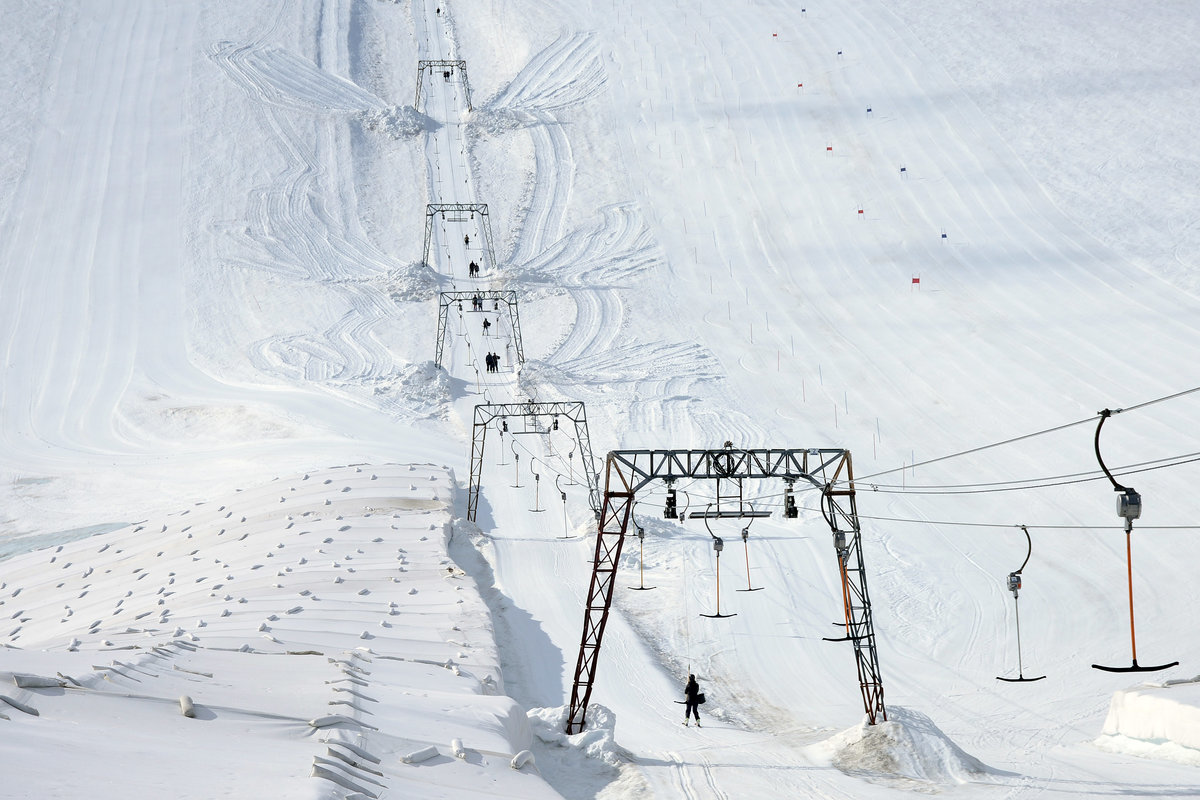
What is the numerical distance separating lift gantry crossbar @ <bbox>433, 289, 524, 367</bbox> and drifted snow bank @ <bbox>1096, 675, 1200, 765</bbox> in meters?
27.2

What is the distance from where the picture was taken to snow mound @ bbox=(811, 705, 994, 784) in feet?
58.3

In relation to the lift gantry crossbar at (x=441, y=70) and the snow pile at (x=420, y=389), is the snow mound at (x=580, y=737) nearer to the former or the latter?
the snow pile at (x=420, y=389)

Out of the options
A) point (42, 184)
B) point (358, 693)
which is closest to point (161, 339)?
point (42, 184)

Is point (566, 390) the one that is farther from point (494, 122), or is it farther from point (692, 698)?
point (494, 122)

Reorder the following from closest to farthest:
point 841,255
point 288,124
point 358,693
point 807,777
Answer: point 358,693
point 807,777
point 841,255
point 288,124

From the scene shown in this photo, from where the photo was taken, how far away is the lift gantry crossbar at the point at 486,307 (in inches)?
1731

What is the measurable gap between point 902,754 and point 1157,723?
168 inches

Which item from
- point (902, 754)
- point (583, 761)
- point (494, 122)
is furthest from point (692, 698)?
point (494, 122)

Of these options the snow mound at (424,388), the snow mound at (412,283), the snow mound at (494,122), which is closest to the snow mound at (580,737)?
the snow mound at (424,388)

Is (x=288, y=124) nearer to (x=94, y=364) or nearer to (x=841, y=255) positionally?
(x=94, y=364)

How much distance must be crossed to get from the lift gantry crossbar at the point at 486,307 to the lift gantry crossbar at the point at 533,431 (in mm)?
3977

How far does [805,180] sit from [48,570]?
1550 inches

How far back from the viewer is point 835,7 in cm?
7219

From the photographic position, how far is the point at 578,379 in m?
43.0
